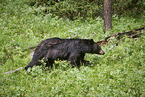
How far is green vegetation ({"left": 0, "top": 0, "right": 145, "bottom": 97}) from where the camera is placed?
4.37m

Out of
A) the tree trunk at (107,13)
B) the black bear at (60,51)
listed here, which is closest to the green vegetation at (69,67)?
the black bear at (60,51)

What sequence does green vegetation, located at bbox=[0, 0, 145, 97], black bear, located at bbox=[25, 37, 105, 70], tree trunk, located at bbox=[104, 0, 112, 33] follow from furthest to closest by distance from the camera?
1. tree trunk, located at bbox=[104, 0, 112, 33]
2. black bear, located at bbox=[25, 37, 105, 70]
3. green vegetation, located at bbox=[0, 0, 145, 97]

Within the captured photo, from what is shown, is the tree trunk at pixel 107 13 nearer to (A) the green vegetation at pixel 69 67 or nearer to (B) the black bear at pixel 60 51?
(A) the green vegetation at pixel 69 67

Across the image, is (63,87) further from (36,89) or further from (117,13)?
(117,13)

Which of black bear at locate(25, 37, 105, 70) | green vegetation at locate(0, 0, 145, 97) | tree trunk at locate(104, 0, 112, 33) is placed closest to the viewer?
green vegetation at locate(0, 0, 145, 97)

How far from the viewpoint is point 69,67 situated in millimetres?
5758

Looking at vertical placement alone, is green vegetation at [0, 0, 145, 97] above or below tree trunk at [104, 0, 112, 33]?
below

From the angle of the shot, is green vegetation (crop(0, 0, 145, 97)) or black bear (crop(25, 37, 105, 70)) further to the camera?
black bear (crop(25, 37, 105, 70))

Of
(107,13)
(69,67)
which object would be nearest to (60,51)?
(69,67)

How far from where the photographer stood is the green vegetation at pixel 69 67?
437cm

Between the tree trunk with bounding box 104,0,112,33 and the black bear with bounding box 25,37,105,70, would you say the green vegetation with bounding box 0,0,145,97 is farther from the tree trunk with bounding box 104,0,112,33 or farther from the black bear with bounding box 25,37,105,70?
the tree trunk with bounding box 104,0,112,33

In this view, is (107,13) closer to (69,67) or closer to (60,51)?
(60,51)

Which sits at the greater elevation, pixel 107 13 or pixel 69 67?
pixel 107 13

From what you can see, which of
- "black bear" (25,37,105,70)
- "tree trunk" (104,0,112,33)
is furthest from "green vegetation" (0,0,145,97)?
"tree trunk" (104,0,112,33)
